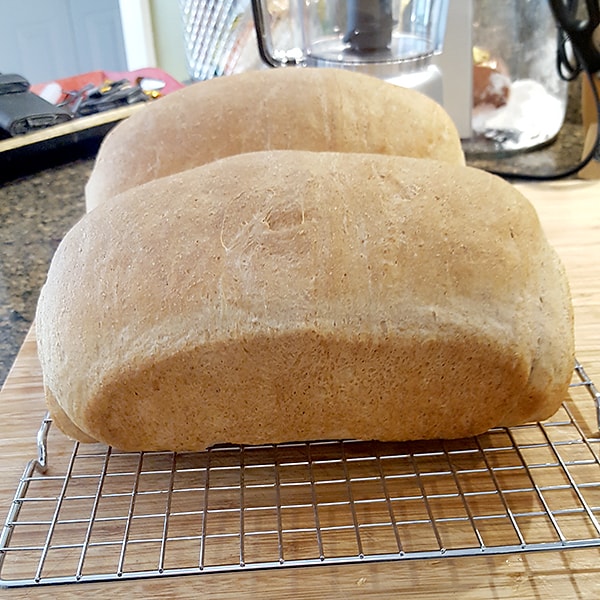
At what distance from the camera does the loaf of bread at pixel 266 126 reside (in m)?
0.95

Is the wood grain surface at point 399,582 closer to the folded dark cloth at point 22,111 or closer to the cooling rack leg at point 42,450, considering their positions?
the cooling rack leg at point 42,450

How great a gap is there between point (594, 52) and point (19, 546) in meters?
1.34

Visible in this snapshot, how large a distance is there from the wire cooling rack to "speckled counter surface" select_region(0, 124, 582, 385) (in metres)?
0.30

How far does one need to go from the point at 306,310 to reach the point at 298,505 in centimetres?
21

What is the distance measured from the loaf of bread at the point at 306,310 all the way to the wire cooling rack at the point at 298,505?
35 mm

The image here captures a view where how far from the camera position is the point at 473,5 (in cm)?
137

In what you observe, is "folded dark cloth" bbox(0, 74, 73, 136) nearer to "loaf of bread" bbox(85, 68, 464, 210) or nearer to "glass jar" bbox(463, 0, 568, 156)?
"loaf of bread" bbox(85, 68, 464, 210)

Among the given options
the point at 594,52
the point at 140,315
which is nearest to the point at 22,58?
the point at 594,52

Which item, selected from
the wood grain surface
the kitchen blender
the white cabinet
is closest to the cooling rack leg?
the wood grain surface

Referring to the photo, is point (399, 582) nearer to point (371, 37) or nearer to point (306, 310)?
point (306, 310)

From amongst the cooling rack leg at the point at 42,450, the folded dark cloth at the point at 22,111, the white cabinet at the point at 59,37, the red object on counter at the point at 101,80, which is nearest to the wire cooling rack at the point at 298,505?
the cooling rack leg at the point at 42,450

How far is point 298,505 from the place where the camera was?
710mm

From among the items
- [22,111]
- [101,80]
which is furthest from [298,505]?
[101,80]

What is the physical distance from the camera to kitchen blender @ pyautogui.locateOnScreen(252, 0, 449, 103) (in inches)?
50.4
